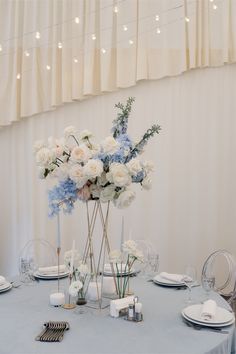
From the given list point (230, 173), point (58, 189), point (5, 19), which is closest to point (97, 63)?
point (5, 19)

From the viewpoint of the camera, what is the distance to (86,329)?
1.57 meters

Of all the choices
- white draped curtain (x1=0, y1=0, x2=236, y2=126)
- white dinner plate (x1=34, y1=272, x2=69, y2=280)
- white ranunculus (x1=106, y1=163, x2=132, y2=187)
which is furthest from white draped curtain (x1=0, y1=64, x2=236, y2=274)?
white ranunculus (x1=106, y1=163, x2=132, y2=187)

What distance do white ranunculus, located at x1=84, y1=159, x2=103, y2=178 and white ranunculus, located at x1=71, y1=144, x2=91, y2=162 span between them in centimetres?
4

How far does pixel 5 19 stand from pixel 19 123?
1007 millimetres

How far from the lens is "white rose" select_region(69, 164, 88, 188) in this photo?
1673 millimetres

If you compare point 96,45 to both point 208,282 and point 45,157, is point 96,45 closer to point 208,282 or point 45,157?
point 45,157

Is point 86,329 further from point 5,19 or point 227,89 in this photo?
point 5,19

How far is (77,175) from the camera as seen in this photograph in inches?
65.9

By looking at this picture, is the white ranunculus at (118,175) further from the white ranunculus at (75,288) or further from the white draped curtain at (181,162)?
the white draped curtain at (181,162)

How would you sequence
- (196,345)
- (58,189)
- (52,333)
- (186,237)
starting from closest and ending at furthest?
(196,345) → (52,333) → (58,189) → (186,237)

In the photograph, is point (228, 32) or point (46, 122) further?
point (46, 122)

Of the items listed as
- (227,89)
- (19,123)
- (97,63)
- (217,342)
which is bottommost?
(217,342)

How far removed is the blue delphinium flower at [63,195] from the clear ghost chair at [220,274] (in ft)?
2.49

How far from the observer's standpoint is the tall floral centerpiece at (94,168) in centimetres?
168
